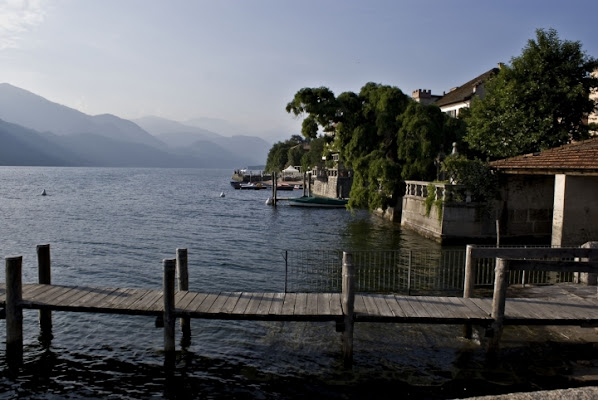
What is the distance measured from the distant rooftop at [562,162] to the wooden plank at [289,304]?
10421 mm

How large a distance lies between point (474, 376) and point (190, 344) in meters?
6.37

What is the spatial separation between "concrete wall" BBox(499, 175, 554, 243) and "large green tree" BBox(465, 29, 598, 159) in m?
1.81

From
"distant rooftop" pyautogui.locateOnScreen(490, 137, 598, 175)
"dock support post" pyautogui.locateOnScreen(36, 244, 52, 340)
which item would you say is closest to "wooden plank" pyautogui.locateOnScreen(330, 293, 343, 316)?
"dock support post" pyautogui.locateOnScreen(36, 244, 52, 340)

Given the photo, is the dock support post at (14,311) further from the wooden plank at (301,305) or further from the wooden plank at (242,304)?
the wooden plank at (301,305)

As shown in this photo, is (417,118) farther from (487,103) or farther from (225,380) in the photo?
(225,380)

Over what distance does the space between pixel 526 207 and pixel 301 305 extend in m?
19.6

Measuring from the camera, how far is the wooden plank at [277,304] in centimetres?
1022

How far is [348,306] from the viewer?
32.8ft

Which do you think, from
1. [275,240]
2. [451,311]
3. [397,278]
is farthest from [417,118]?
[451,311]

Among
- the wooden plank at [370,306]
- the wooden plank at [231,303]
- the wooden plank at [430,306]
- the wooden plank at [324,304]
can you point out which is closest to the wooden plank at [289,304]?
the wooden plank at [324,304]

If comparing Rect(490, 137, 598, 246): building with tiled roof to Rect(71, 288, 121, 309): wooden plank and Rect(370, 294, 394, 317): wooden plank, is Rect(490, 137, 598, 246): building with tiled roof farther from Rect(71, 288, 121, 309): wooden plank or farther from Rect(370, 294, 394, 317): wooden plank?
Rect(71, 288, 121, 309): wooden plank

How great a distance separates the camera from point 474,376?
385 inches

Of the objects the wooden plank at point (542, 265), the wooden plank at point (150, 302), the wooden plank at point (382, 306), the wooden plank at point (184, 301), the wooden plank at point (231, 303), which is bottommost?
Result: the wooden plank at point (150, 302)

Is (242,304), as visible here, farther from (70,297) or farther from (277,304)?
(70,297)
